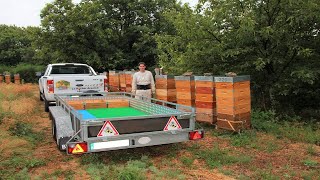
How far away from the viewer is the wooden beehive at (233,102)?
7.93 meters

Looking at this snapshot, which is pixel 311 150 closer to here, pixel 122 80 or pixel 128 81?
pixel 128 81

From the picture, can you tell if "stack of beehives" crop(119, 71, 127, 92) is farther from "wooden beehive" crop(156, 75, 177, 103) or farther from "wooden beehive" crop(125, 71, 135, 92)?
"wooden beehive" crop(156, 75, 177, 103)

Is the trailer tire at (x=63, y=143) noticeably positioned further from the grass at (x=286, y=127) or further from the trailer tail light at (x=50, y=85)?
the trailer tail light at (x=50, y=85)

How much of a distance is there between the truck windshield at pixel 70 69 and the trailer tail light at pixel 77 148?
838 centimetres

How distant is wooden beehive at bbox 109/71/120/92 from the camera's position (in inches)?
698

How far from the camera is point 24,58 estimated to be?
47.4 metres

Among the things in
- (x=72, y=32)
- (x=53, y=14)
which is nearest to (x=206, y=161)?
Result: (x=72, y=32)

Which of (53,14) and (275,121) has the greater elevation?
(53,14)

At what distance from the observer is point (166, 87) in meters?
10.7

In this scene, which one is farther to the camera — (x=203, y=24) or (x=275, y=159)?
(x=203, y=24)

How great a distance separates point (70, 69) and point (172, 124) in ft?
27.7

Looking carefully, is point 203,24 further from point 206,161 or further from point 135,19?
point 135,19

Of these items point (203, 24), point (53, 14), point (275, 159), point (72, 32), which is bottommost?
point (275, 159)

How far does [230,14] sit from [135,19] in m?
17.3
